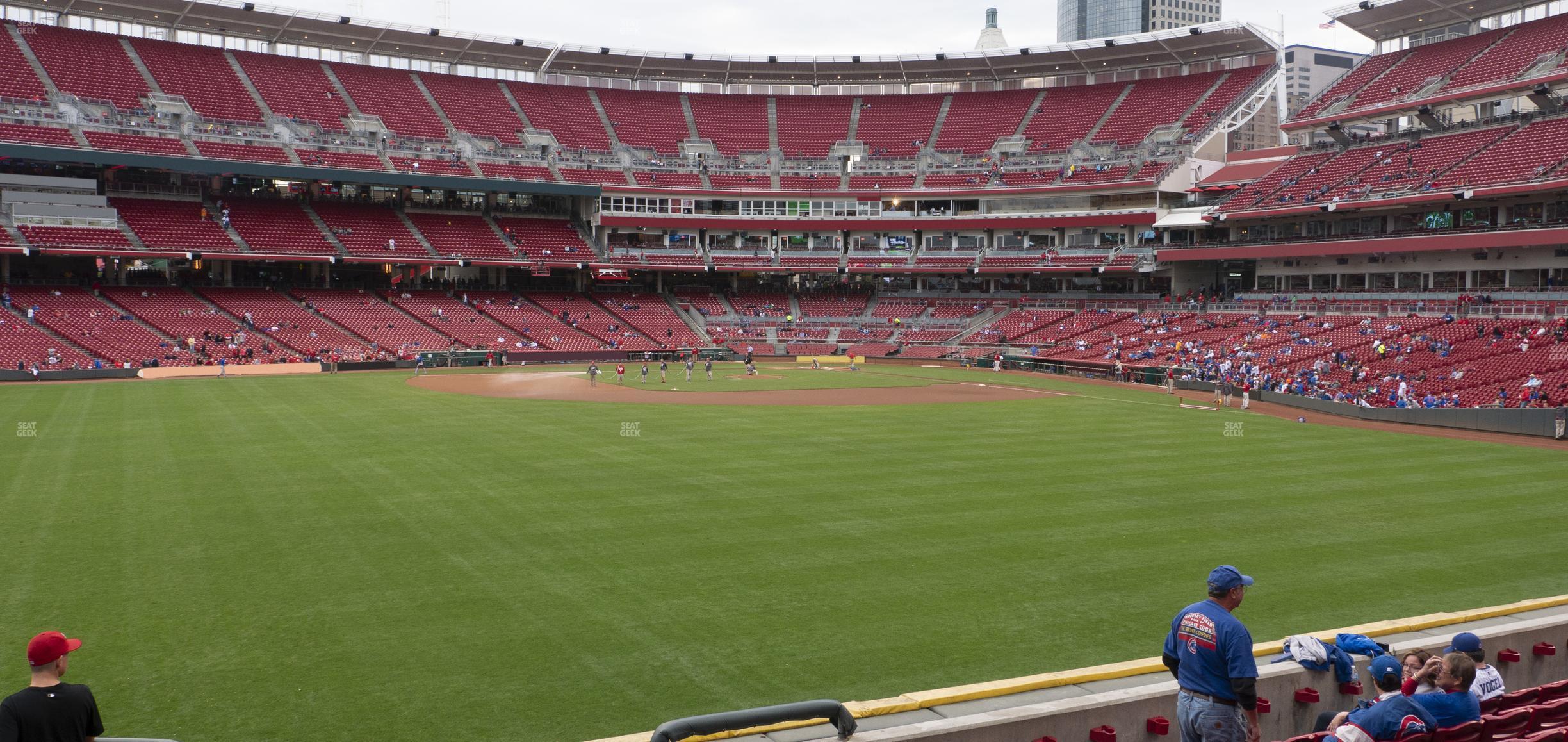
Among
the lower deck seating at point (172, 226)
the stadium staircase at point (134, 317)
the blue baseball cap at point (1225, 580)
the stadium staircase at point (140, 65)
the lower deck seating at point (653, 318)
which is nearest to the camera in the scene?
the blue baseball cap at point (1225, 580)

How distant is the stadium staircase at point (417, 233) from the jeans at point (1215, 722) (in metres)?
70.5

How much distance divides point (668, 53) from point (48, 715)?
8778 cm

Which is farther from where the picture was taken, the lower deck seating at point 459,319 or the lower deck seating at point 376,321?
the lower deck seating at point 459,319

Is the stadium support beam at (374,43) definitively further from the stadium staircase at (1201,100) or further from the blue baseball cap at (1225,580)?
the blue baseball cap at (1225,580)

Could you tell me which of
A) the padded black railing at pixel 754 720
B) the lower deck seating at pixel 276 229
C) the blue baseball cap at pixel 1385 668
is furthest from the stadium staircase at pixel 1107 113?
the padded black railing at pixel 754 720

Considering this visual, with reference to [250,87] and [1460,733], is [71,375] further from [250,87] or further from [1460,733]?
[1460,733]

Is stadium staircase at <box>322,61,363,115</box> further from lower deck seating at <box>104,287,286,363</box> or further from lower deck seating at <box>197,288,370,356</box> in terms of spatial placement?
lower deck seating at <box>104,287,286,363</box>

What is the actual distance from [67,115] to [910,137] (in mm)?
62476

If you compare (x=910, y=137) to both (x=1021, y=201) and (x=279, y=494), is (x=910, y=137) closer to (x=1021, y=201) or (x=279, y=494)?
(x=1021, y=201)

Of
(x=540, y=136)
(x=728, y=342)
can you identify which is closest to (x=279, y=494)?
(x=728, y=342)

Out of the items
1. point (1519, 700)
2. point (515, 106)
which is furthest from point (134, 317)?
point (1519, 700)

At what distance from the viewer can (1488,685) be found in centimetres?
782

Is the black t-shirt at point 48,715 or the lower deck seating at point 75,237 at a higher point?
the lower deck seating at point 75,237

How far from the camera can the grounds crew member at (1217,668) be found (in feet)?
22.2
